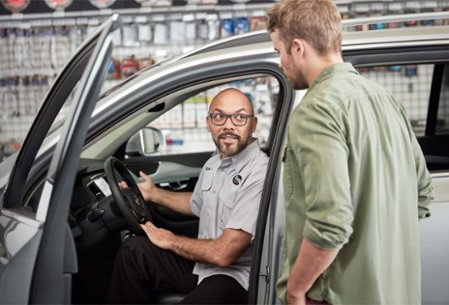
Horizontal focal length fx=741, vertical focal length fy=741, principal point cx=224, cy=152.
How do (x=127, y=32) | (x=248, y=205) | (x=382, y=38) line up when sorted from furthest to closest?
(x=127, y=32) → (x=248, y=205) → (x=382, y=38)

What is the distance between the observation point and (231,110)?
2918mm

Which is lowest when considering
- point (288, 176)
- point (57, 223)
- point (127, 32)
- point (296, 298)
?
point (296, 298)

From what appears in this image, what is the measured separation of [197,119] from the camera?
6453mm

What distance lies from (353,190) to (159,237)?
3.83 ft

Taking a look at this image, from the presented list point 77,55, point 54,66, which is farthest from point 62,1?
point 77,55

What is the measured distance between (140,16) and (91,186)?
3.38 m

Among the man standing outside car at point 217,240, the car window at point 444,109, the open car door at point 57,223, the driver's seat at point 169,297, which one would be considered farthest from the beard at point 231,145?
the car window at point 444,109

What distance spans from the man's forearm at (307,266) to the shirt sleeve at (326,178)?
1.3 inches

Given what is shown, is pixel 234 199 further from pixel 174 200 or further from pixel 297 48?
pixel 297 48

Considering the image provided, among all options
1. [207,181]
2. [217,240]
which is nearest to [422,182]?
[217,240]

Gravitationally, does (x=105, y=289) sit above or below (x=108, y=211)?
below

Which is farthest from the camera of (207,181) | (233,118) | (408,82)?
(408,82)

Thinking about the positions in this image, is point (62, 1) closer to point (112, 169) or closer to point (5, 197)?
point (112, 169)

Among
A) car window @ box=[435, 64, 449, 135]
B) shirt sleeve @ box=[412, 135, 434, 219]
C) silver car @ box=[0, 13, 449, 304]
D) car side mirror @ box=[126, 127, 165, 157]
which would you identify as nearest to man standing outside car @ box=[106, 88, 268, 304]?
silver car @ box=[0, 13, 449, 304]
